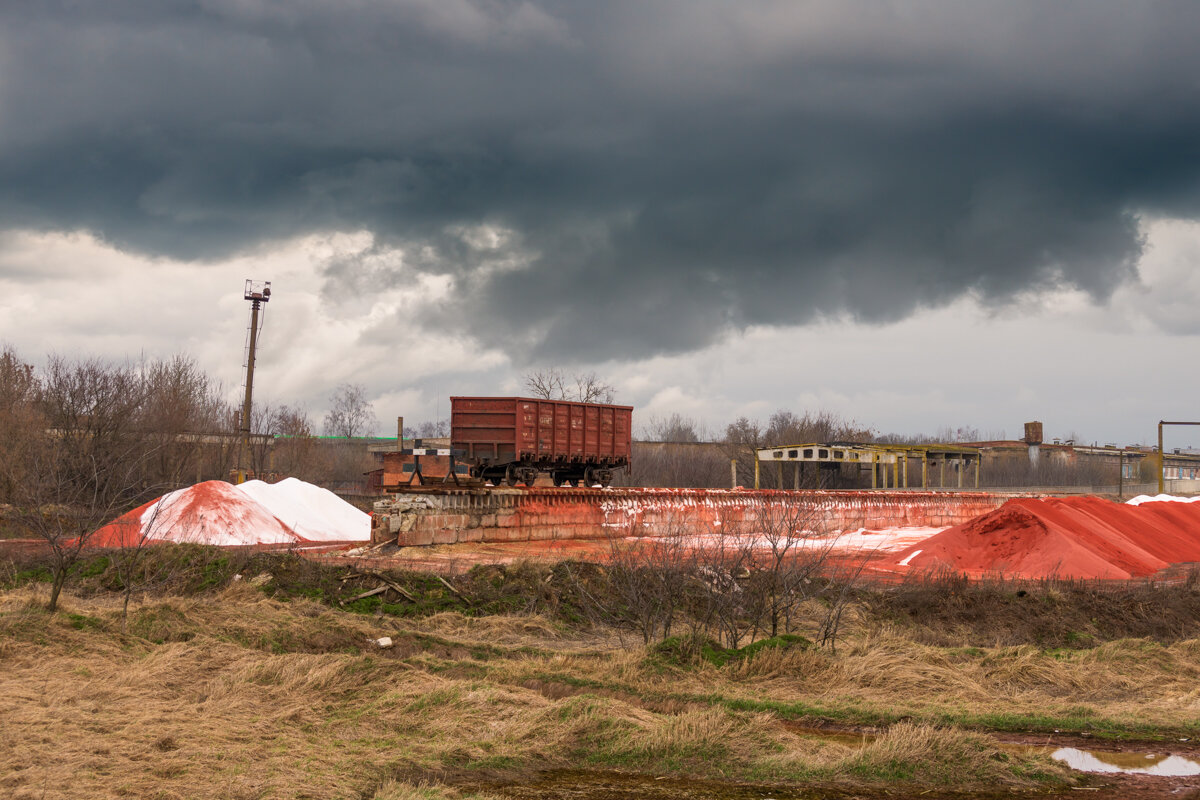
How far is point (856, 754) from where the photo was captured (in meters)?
6.98

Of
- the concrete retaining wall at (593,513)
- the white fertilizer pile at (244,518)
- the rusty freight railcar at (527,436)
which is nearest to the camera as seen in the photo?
the concrete retaining wall at (593,513)

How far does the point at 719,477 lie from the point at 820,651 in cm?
5317

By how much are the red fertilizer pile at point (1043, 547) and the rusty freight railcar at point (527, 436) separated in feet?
33.1

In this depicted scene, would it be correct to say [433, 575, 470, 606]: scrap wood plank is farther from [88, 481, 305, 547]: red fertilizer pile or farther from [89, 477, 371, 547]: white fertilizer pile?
[88, 481, 305, 547]: red fertilizer pile

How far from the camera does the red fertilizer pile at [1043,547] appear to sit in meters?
19.2

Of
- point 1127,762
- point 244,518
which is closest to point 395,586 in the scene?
point 244,518

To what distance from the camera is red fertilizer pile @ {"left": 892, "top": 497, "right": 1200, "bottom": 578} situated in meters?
19.2

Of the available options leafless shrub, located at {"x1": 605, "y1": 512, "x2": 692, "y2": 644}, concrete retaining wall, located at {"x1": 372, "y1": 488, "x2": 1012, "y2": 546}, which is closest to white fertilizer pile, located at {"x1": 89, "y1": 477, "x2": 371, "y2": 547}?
concrete retaining wall, located at {"x1": 372, "y1": 488, "x2": 1012, "y2": 546}

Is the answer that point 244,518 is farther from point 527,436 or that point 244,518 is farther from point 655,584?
point 655,584

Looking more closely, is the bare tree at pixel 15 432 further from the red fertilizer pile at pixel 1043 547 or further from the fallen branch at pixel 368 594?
the red fertilizer pile at pixel 1043 547

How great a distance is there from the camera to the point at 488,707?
320 inches

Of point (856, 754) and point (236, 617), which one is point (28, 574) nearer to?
point (236, 617)

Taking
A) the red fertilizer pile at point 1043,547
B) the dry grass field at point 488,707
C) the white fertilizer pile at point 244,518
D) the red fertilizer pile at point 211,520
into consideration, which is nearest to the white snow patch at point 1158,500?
the red fertilizer pile at point 1043,547

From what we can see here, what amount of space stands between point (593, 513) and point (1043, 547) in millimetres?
10348
